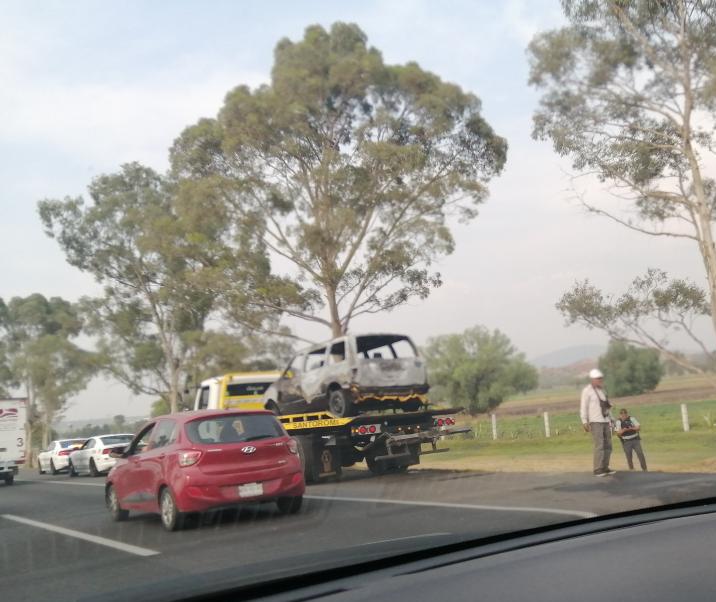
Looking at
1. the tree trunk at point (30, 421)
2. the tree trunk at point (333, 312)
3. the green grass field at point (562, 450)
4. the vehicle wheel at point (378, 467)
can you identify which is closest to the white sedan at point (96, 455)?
the tree trunk at point (333, 312)

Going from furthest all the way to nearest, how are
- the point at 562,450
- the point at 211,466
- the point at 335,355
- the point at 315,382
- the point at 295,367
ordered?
the point at 562,450 → the point at 295,367 → the point at 315,382 → the point at 335,355 → the point at 211,466

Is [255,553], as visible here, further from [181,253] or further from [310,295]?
[181,253]

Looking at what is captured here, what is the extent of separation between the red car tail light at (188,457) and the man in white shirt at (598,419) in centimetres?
629

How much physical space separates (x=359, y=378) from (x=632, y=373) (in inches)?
1998

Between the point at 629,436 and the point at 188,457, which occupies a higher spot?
the point at 188,457

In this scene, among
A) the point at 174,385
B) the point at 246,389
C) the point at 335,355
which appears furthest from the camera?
the point at 174,385

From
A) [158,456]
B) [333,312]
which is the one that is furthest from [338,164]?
[158,456]

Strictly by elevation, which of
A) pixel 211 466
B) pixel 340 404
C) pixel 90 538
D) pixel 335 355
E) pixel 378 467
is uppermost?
pixel 335 355

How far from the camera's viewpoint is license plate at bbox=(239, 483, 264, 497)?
961cm

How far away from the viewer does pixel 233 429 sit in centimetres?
1012

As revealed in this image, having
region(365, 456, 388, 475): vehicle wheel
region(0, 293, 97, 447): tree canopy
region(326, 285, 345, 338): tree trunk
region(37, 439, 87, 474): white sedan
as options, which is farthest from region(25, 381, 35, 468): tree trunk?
Result: region(365, 456, 388, 475): vehicle wheel

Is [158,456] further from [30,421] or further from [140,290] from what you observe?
[30,421]

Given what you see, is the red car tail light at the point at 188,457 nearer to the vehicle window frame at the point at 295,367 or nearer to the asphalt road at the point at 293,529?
the asphalt road at the point at 293,529

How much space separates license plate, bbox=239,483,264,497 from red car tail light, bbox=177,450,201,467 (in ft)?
2.08
